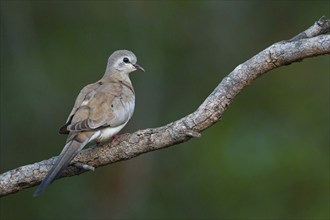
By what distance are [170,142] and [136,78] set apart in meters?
4.94

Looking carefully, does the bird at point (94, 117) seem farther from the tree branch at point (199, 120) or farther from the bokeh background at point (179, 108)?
the bokeh background at point (179, 108)

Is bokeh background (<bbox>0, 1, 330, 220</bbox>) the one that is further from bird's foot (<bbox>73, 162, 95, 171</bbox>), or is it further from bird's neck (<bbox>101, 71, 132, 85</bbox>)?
bird's foot (<bbox>73, 162, 95, 171</bbox>)

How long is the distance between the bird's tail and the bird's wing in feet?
0.19

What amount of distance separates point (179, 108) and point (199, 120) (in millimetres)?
5669

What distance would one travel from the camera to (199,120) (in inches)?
238

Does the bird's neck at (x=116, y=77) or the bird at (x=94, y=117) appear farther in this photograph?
the bird's neck at (x=116, y=77)

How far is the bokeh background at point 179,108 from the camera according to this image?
1118 cm

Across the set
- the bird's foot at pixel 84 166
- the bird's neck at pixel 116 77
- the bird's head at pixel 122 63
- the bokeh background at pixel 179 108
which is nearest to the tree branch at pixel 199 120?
the bird's foot at pixel 84 166

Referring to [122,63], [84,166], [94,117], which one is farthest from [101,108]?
[122,63]

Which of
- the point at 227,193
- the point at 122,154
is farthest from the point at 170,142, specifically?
the point at 227,193

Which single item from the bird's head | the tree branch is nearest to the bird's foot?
the tree branch

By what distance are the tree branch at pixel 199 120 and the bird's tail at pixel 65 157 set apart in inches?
3.2

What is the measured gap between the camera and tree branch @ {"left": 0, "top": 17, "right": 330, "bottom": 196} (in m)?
6.03

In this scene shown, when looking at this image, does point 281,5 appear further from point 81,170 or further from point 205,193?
point 81,170
